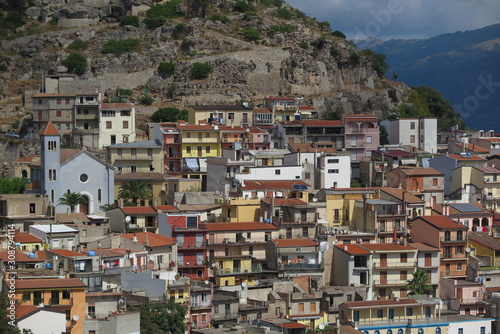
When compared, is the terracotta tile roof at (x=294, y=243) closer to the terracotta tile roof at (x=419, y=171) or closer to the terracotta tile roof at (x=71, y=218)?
the terracotta tile roof at (x=71, y=218)

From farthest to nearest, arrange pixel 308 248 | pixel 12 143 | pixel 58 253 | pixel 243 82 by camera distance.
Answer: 1. pixel 243 82
2. pixel 12 143
3. pixel 308 248
4. pixel 58 253

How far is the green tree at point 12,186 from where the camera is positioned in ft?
222

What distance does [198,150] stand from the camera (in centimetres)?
7556

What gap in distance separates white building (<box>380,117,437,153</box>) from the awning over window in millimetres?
17453

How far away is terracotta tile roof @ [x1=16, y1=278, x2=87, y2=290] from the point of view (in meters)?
41.8

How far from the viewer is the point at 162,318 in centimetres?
4462

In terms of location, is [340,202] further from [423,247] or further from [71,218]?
[71,218]

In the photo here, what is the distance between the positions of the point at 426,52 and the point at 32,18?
73.7 meters

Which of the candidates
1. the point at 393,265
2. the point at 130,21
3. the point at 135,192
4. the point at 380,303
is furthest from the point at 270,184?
the point at 130,21

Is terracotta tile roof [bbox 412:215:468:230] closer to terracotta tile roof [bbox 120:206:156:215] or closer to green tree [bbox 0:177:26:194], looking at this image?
terracotta tile roof [bbox 120:206:156:215]

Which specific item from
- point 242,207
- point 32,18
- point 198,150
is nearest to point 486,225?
point 242,207

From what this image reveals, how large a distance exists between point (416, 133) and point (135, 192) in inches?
1038

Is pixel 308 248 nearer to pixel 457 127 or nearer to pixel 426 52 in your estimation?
pixel 457 127

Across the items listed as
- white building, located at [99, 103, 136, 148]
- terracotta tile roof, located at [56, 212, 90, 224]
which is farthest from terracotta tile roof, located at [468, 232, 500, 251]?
white building, located at [99, 103, 136, 148]
